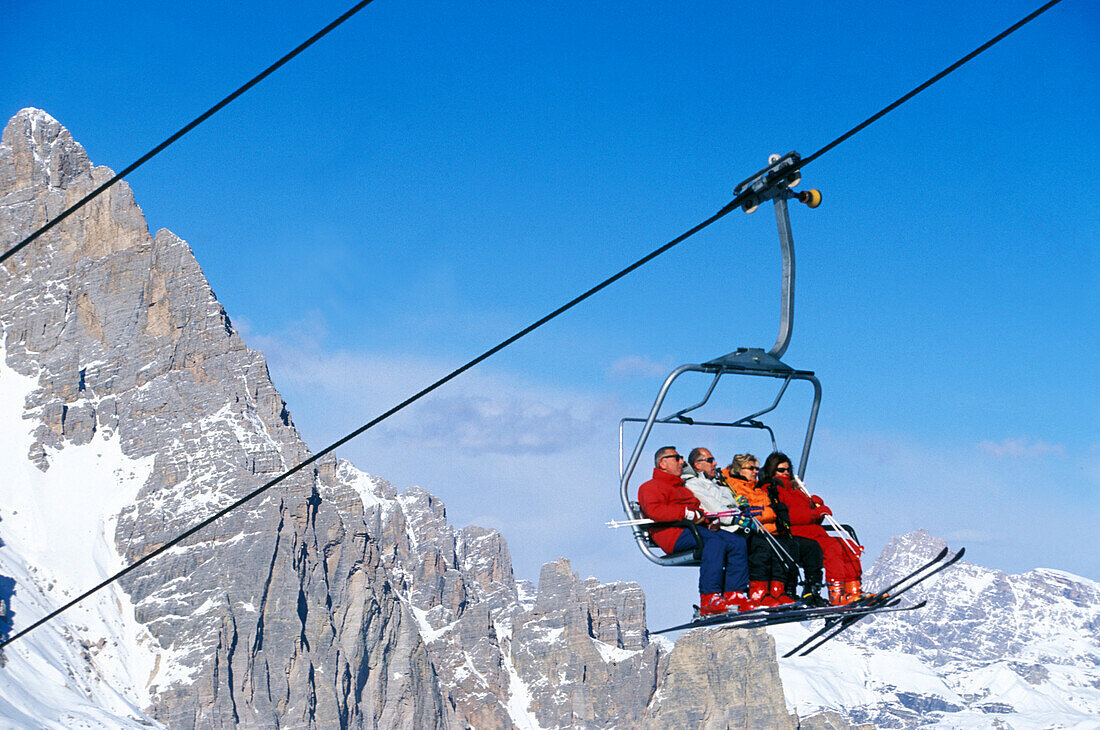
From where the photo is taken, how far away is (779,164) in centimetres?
1070

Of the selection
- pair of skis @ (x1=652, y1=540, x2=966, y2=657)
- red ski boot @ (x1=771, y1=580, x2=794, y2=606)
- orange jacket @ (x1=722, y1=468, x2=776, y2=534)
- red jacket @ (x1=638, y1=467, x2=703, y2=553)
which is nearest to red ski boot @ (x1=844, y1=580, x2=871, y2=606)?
pair of skis @ (x1=652, y1=540, x2=966, y2=657)

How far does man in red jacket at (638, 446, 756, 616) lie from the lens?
12.6 m

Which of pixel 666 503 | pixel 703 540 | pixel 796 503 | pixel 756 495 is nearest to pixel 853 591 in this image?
pixel 796 503

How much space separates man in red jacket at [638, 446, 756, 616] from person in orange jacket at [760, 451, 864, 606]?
2.54 ft

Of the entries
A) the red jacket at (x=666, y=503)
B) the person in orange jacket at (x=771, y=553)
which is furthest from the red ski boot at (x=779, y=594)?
the red jacket at (x=666, y=503)

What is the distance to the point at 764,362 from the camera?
1173 cm

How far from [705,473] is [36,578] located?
205 m

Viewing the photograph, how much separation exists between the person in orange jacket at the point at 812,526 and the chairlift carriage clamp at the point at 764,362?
1.28 feet

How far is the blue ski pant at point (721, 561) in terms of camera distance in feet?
41.5

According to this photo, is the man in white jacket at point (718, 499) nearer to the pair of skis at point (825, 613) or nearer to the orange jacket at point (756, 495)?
the orange jacket at point (756, 495)

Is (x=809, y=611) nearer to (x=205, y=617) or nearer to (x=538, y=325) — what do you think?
(x=538, y=325)

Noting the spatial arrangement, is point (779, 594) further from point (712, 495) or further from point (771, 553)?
point (712, 495)

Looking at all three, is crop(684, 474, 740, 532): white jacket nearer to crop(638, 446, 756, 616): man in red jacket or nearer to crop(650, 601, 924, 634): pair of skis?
crop(638, 446, 756, 616): man in red jacket

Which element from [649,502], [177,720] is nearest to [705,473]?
[649,502]
